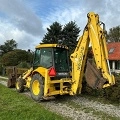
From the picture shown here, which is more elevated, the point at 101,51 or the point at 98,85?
the point at 101,51

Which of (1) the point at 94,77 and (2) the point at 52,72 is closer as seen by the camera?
(1) the point at 94,77

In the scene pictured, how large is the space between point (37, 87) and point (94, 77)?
3020 mm

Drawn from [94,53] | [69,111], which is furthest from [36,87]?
[94,53]

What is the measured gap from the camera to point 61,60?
1106 centimetres

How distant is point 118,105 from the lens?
973 centimetres

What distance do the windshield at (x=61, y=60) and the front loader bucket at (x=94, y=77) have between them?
167 cm

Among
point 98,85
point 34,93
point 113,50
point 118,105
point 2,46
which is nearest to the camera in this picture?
point 98,85

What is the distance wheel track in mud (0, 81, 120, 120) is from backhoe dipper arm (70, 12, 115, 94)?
615 mm

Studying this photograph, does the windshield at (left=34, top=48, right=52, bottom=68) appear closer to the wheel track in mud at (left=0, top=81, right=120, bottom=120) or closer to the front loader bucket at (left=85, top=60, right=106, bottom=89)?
the wheel track in mud at (left=0, top=81, right=120, bottom=120)

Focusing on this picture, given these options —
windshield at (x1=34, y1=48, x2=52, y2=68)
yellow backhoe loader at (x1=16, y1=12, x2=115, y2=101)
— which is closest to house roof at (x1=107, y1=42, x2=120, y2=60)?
windshield at (x1=34, y1=48, x2=52, y2=68)

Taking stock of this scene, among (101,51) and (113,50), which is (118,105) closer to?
(101,51)

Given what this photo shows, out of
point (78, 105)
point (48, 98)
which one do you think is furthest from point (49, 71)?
point (78, 105)

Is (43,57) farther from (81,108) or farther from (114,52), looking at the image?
(114,52)

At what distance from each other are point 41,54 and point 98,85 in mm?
3449
